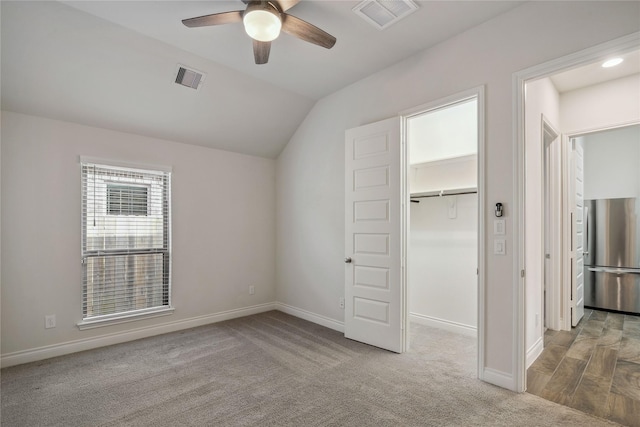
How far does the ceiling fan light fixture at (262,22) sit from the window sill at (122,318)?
10.9 feet

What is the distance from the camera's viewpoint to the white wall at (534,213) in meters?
2.92

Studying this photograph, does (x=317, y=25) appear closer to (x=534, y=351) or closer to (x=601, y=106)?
(x=601, y=106)

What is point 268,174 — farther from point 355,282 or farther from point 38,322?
point 38,322

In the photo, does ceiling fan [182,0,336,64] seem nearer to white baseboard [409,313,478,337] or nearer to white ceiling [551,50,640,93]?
white ceiling [551,50,640,93]

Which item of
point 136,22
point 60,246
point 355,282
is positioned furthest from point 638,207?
point 60,246

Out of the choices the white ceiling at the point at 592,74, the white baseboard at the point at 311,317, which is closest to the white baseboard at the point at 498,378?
the white baseboard at the point at 311,317

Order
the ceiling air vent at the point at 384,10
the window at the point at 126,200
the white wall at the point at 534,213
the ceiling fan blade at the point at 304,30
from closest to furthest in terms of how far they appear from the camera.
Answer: the ceiling fan blade at the point at 304,30, the ceiling air vent at the point at 384,10, the white wall at the point at 534,213, the window at the point at 126,200

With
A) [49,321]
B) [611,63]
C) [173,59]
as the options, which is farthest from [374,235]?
[49,321]

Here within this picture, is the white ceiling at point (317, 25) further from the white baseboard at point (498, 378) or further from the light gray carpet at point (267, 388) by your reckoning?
the light gray carpet at point (267, 388)

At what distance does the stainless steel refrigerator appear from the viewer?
468 centimetres

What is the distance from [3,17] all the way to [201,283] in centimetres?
319

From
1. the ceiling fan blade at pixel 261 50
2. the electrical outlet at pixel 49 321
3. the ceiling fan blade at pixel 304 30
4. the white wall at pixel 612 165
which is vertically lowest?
the electrical outlet at pixel 49 321

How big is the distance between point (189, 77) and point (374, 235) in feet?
8.62

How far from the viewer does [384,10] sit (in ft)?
8.34
